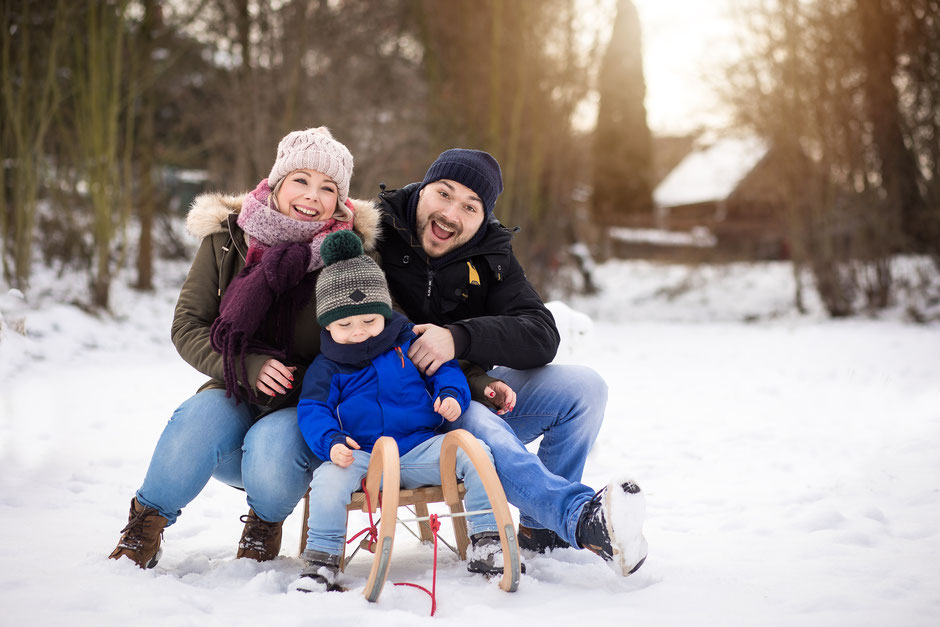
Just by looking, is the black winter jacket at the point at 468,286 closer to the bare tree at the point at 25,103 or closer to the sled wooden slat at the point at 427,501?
the sled wooden slat at the point at 427,501

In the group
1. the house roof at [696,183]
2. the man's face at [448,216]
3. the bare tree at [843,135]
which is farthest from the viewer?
the house roof at [696,183]

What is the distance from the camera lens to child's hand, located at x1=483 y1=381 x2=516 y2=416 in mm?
2602

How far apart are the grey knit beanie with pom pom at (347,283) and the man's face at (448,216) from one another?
39 cm

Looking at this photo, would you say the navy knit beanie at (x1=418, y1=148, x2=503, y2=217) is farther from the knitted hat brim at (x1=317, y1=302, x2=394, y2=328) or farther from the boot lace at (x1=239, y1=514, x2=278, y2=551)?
the boot lace at (x1=239, y1=514, x2=278, y2=551)

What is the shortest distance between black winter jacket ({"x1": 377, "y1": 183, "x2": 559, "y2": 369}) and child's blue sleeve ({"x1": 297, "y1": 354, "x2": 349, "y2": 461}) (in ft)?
1.64

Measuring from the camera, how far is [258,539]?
2.60 metres

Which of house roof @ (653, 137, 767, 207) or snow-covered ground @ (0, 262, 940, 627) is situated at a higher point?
house roof @ (653, 137, 767, 207)

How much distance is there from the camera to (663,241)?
70.7ft

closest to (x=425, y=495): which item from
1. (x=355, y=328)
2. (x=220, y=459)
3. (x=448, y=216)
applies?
(x=355, y=328)

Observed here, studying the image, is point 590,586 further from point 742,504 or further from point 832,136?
point 832,136

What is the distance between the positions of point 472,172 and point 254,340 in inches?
37.8

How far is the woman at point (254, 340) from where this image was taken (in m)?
2.42

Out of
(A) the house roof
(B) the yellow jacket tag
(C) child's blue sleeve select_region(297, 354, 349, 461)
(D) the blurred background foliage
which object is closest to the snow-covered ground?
(C) child's blue sleeve select_region(297, 354, 349, 461)

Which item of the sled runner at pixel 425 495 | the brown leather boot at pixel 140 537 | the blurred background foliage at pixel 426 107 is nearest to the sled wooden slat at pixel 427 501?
the sled runner at pixel 425 495
